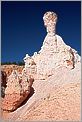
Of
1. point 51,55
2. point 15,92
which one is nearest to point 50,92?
point 15,92

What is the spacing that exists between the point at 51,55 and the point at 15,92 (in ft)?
3.81

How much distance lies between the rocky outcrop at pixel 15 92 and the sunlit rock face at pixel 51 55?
77 centimetres

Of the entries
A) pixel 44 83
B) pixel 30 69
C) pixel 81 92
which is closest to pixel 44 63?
pixel 30 69

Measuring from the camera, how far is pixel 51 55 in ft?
13.1

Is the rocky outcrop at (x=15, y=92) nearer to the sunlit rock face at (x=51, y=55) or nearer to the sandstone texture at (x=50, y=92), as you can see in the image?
the sandstone texture at (x=50, y=92)

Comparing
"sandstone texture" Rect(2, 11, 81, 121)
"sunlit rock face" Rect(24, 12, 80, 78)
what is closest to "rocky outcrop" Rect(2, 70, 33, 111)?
"sandstone texture" Rect(2, 11, 81, 121)

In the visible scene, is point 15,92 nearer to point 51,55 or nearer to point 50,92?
point 50,92

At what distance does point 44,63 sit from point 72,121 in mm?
1613

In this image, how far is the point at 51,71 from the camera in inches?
148

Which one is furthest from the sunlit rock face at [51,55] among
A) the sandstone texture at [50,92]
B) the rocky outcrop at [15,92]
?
the rocky outcrop at [15,92]

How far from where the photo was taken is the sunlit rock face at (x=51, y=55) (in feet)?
12.6

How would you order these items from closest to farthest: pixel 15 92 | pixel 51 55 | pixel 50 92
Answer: pixel 50 92, pixel 15 92, pixel 51 55

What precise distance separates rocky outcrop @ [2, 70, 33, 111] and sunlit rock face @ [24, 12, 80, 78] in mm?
769

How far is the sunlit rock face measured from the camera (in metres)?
3.85
